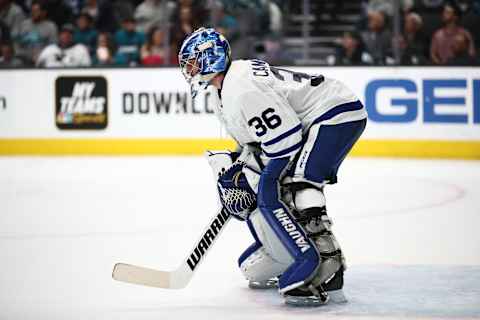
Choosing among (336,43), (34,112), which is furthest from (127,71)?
(336,43)

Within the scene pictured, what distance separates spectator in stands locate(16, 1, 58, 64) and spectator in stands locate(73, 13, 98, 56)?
0.23 m

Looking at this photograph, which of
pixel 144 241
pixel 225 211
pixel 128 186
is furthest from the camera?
pixel 128 186

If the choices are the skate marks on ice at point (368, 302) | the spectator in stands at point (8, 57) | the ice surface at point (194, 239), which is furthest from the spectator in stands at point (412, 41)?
the skate marks on ice at point (368, 302)

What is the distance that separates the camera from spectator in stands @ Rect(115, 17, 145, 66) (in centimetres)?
984

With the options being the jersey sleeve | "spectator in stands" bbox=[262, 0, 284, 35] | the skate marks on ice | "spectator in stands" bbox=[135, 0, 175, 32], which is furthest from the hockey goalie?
"spectator in stands" bbox=[135, 0, 175, 32]

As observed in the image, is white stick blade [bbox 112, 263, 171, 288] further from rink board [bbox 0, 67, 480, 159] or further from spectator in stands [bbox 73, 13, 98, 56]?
spectator in stands [bbox 73, 13, 98, 56]

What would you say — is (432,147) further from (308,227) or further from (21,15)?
(308,227)

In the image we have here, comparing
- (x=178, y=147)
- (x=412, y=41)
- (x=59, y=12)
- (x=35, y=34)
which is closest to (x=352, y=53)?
(x=412, y=41)

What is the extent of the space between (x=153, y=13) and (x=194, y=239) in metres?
5.01

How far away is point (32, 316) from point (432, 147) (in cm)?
600

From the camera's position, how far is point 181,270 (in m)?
3.94

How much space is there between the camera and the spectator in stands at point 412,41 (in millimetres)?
9094

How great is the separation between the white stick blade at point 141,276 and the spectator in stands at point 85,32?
634 centimetres

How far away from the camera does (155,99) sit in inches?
379
